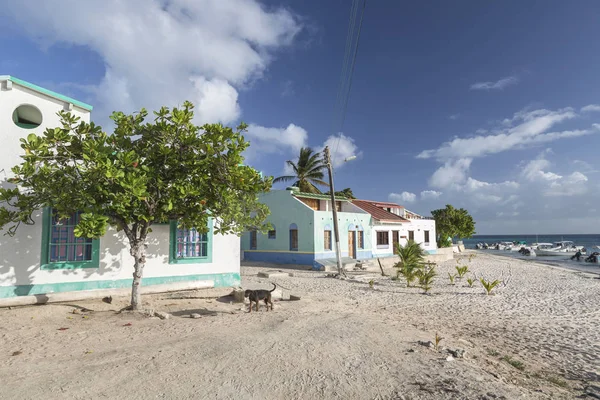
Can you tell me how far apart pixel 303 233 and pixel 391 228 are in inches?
415

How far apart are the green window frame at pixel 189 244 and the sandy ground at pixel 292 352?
4.16 ft

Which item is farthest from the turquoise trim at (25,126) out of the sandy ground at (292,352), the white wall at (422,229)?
the white wall at (422,229)

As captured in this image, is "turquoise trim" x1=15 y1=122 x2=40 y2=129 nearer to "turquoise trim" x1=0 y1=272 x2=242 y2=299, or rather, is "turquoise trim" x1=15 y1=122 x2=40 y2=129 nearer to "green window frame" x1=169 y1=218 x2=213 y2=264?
"turquoise trim" x1=0 y1=272 x2=242 y2=299

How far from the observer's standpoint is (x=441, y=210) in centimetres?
4722

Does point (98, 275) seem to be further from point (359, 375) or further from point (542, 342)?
point (542, 342)

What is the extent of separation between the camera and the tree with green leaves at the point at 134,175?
7828mm

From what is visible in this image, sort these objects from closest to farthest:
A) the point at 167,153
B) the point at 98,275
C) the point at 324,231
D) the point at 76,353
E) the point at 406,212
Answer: the point at 76,353 → the point at 167,153 → the point at 98,275 → the point at 324,231 → the point at 406,212

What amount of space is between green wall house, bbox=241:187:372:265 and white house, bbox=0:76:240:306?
12038 millimetres

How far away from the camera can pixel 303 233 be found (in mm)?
23891

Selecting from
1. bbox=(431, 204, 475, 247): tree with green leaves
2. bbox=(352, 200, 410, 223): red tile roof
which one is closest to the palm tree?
bbox=(352, 200, 410, 223): red tile roof

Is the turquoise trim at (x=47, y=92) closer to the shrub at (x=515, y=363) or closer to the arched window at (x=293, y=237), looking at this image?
the shrub at (x=515, y=363)

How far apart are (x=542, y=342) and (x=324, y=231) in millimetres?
16421

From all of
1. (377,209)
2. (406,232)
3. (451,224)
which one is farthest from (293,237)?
(451,224)

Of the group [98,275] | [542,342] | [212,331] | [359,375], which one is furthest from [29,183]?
[542,342]
